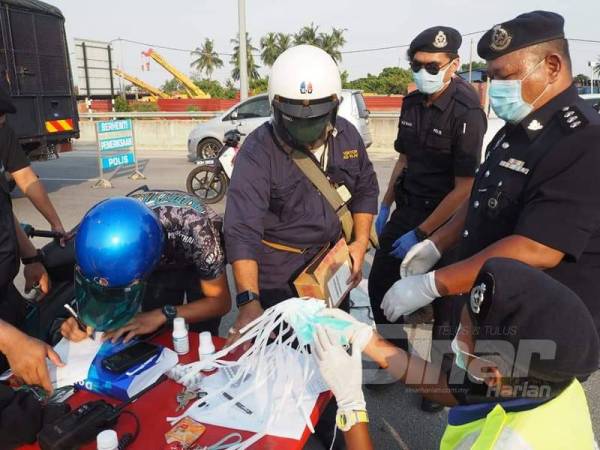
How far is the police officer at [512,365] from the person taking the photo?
1036 mm

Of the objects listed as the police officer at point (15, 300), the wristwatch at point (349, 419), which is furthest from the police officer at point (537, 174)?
the police officer at point (15, 300)

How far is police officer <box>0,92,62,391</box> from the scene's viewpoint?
152 cm

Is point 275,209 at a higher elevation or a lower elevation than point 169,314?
higher

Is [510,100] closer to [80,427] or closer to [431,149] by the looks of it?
[431,149]

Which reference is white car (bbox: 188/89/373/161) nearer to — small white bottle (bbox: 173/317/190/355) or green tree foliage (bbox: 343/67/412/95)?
small white bottle (bbox: 173/317/190/355)

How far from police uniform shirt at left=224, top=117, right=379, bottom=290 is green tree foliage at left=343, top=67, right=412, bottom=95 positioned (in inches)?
1618

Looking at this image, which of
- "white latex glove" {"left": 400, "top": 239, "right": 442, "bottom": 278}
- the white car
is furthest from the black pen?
the white car

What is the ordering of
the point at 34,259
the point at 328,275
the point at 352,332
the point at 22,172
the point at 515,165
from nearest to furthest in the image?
the point at 352,332 < the point at 515,165 < the point at 328,275 < the point at 34,259 < the point at 22,172

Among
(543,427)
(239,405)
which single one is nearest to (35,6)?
(239,405)

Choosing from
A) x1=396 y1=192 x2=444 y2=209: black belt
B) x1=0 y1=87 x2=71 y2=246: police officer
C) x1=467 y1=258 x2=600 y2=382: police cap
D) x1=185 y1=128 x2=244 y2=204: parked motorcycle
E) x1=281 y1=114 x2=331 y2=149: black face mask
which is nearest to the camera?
x1=467 y1=258 x2=600 y2=382: police cap

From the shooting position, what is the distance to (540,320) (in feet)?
3.39

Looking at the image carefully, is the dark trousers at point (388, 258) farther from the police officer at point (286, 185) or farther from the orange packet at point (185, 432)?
the orange packet at point (185, 432)

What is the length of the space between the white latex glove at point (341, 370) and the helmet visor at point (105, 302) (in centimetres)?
74

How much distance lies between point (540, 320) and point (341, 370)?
1.83ft
